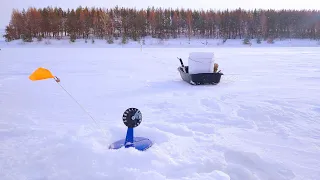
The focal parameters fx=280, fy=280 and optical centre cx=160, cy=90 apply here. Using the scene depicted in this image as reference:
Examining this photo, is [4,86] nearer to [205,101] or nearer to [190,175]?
[205,101]

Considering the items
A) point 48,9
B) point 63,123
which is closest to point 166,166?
point 63,123

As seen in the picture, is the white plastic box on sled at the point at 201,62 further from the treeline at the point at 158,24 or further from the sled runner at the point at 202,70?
the treeline at the point at 158,24

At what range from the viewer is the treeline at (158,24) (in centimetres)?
4631

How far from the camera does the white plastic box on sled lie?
7598 millimetres

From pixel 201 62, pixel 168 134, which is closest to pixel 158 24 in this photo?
pixel 201 62

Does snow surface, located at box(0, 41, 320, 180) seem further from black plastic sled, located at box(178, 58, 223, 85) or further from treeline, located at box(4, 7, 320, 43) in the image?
treeline, located at box(4, 7, 320, 43)

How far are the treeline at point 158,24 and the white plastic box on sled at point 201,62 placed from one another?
3831cm

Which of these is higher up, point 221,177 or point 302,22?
point 302,22

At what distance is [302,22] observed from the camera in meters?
53.3

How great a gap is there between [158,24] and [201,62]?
4382 centimetres

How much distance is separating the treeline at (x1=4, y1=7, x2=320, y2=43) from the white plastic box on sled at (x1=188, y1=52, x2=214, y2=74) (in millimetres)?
38305

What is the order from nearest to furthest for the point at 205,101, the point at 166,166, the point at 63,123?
1. the point at 166,166
2. the point at 63,123
3. the point at 205,101

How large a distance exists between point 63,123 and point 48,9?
5468 centimetres

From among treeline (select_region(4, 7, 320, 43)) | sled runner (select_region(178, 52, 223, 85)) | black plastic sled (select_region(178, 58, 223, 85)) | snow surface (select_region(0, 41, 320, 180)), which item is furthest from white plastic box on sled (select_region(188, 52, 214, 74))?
treeline (select_region(4, 7, 320, 43))
